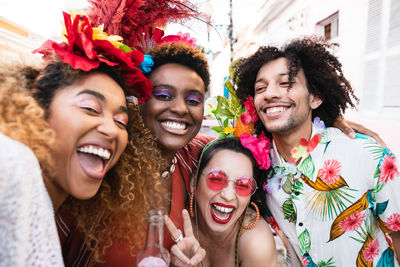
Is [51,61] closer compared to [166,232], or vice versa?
[51,61]

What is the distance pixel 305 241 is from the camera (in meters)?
2.06

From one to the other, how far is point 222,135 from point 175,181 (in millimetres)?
670

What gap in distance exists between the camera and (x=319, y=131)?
2359mm

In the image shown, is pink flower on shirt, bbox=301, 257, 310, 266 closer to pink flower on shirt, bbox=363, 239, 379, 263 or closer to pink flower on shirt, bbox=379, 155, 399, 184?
pink flower on shirt, bbox=363, 239, 379, 263


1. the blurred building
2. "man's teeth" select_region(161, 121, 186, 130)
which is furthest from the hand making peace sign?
the blurred building

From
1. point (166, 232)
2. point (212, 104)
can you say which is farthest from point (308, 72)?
point (166, 232)

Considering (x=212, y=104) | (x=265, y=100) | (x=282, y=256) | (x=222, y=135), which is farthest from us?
(x=212, y=104)

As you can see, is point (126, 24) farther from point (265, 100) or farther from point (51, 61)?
point (265, 100)

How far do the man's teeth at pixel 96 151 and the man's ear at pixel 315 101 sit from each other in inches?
75.2

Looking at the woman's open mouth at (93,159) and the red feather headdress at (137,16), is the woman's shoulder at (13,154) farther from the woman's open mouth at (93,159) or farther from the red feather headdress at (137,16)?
the red feather headdress at (137,16)

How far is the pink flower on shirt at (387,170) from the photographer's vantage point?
203 centimetres

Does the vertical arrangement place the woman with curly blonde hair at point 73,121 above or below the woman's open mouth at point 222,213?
above

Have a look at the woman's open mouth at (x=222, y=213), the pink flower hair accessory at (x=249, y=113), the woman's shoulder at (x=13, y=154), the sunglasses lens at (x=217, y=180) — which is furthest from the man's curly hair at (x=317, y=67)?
the woman's shoulder at (x=13, y=154)

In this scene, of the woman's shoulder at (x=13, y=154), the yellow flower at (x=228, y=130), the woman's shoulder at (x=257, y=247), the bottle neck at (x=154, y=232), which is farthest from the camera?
the yellow flower at (x=228, y=130)
